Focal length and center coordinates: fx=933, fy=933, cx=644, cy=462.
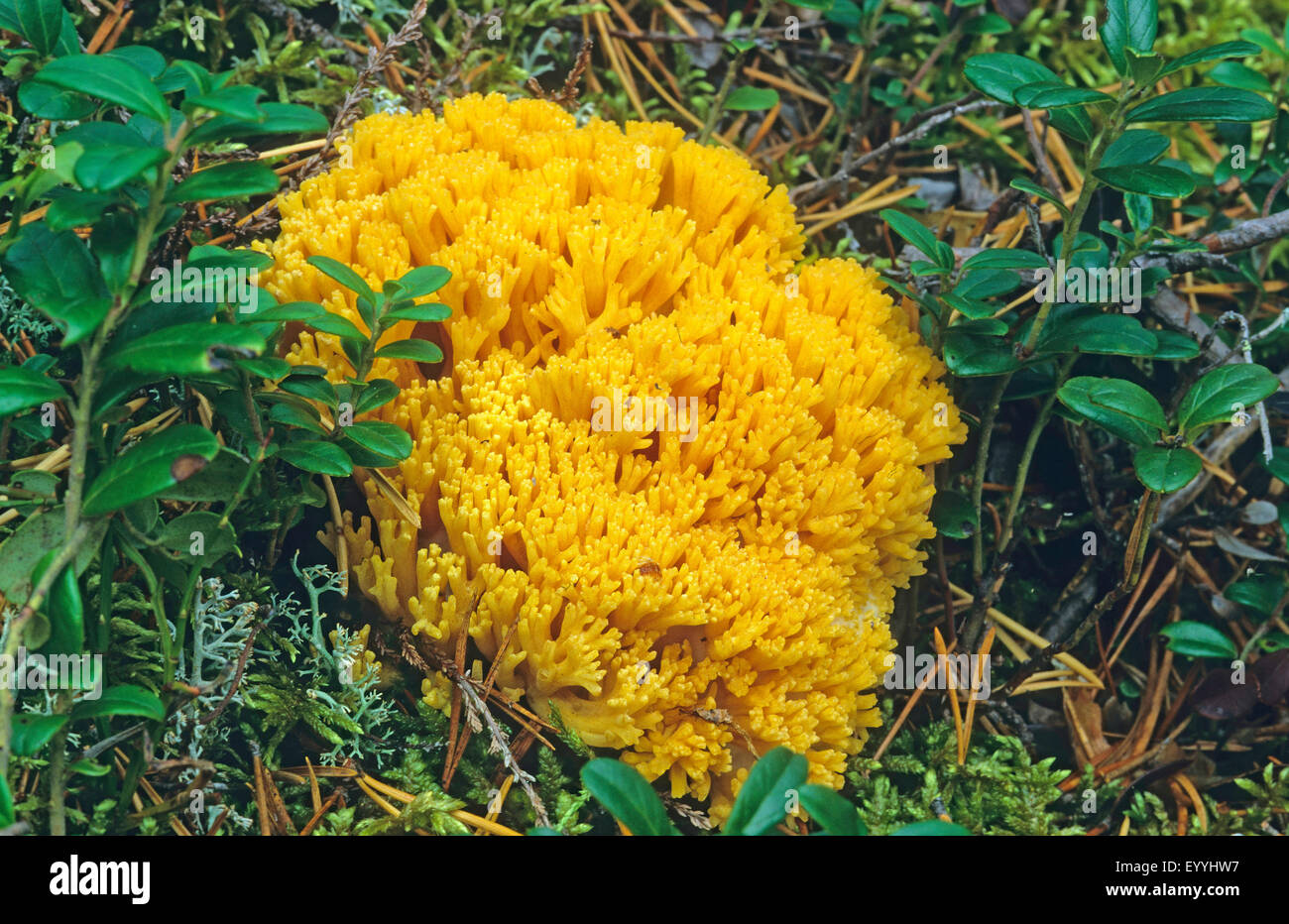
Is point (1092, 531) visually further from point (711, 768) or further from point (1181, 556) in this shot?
point (711, 768)

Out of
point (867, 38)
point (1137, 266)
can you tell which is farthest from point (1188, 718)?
point (867, 38)

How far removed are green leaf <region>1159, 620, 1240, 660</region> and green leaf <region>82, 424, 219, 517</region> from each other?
8.40 ft

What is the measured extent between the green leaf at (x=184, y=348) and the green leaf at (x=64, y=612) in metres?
0.40

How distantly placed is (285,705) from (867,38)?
2.93 meters

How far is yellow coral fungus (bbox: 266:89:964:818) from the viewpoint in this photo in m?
2.32

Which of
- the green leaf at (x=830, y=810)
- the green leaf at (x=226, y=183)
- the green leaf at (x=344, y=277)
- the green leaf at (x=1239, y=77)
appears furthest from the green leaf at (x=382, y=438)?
the green leaf at (x=1239, y=77)

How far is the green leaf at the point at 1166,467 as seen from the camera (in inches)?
89.3

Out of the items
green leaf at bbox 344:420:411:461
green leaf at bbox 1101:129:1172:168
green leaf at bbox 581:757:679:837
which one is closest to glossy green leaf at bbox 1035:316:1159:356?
green leaf at bbox 1101:129:1172:168

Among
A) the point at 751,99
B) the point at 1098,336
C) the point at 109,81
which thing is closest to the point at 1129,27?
the point at 1098,336

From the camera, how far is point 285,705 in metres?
2.41

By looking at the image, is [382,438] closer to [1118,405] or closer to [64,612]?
[64,612]

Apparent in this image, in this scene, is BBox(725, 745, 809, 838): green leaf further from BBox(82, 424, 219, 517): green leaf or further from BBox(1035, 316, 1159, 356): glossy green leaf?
BBox(1035, 316, 1159, 356): glossy green leaf

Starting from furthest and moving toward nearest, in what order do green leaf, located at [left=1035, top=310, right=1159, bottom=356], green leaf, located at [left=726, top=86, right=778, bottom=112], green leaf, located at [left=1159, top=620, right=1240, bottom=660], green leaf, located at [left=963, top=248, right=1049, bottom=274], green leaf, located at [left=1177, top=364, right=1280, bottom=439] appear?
green leaf, located at [left=726, top=86, right=778, bottom=112] → green leaf, located at [left=1159, top=620, right=1240, bottom=660] → green leaf, located at [left=963, top=248, right=1049, bottom=274] → green leaf, located at [left=1035, top=310, right=1159, bottom=356] → green leaf, located at [left=1177, top=364, right=1280, bottom=439]

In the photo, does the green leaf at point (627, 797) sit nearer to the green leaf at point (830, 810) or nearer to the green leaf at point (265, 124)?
the green leaf at point (830, 810)
